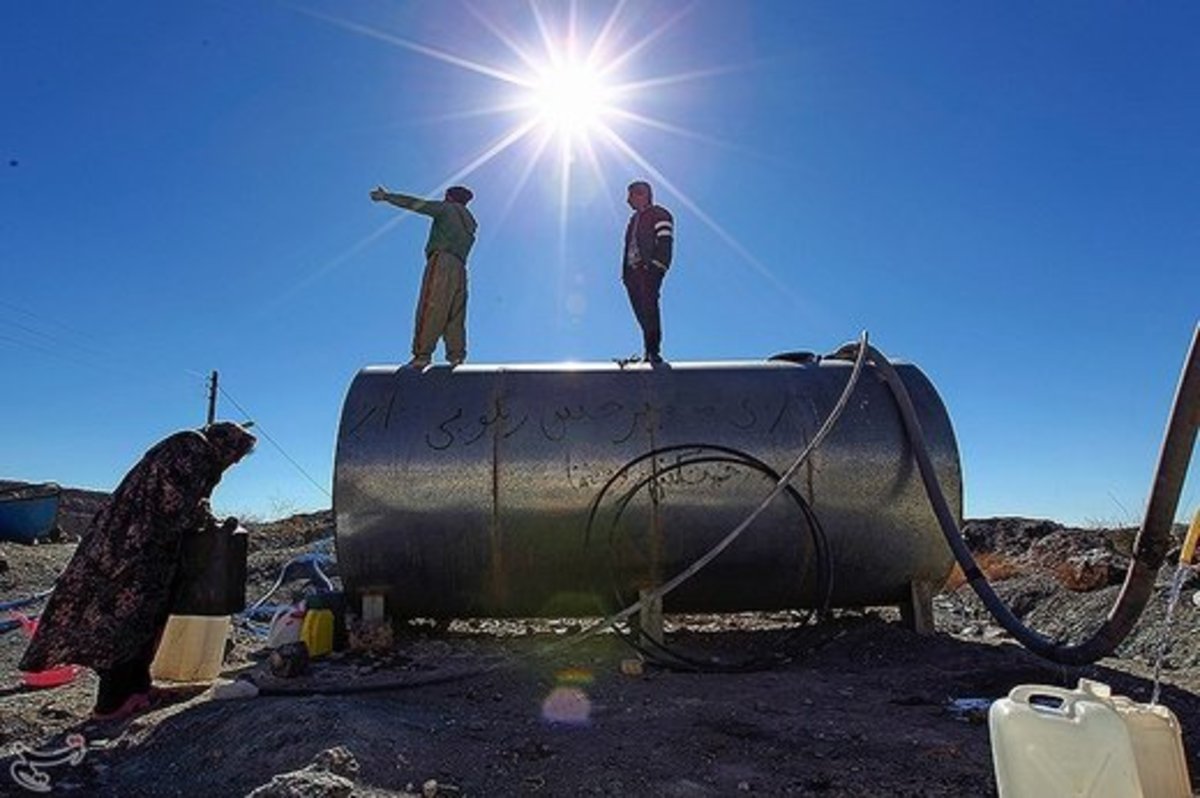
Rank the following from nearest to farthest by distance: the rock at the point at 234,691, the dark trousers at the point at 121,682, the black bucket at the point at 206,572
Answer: the rock at the point at 234,691, the dark trousers at the point at 121,682, the black bucket at the point at 206,572

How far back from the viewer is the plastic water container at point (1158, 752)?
289 cm

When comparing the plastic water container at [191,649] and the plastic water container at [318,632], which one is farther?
the plastic water container at [318,632]

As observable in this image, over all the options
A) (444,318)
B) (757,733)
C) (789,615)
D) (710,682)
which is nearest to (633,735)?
(757,733)

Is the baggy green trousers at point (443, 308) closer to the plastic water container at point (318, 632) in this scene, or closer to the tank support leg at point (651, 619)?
the plastic water container at point (318, 632)

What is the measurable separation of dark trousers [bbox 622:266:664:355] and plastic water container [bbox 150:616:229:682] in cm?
394

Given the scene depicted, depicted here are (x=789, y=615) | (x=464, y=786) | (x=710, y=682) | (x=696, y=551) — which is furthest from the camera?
(x=789, y=615)

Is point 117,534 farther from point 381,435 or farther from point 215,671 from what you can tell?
point 381,435

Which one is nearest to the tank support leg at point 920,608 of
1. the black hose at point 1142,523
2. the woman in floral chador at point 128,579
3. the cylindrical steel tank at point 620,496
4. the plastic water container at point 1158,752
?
the cylindrical steel tank at point 620,496

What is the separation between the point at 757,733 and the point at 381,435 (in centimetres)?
340

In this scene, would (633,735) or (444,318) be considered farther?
(444,318)

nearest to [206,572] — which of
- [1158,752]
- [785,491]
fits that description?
[785,491]

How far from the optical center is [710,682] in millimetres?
5449

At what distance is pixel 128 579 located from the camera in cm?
503

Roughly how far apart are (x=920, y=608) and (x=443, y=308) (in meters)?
4.85
